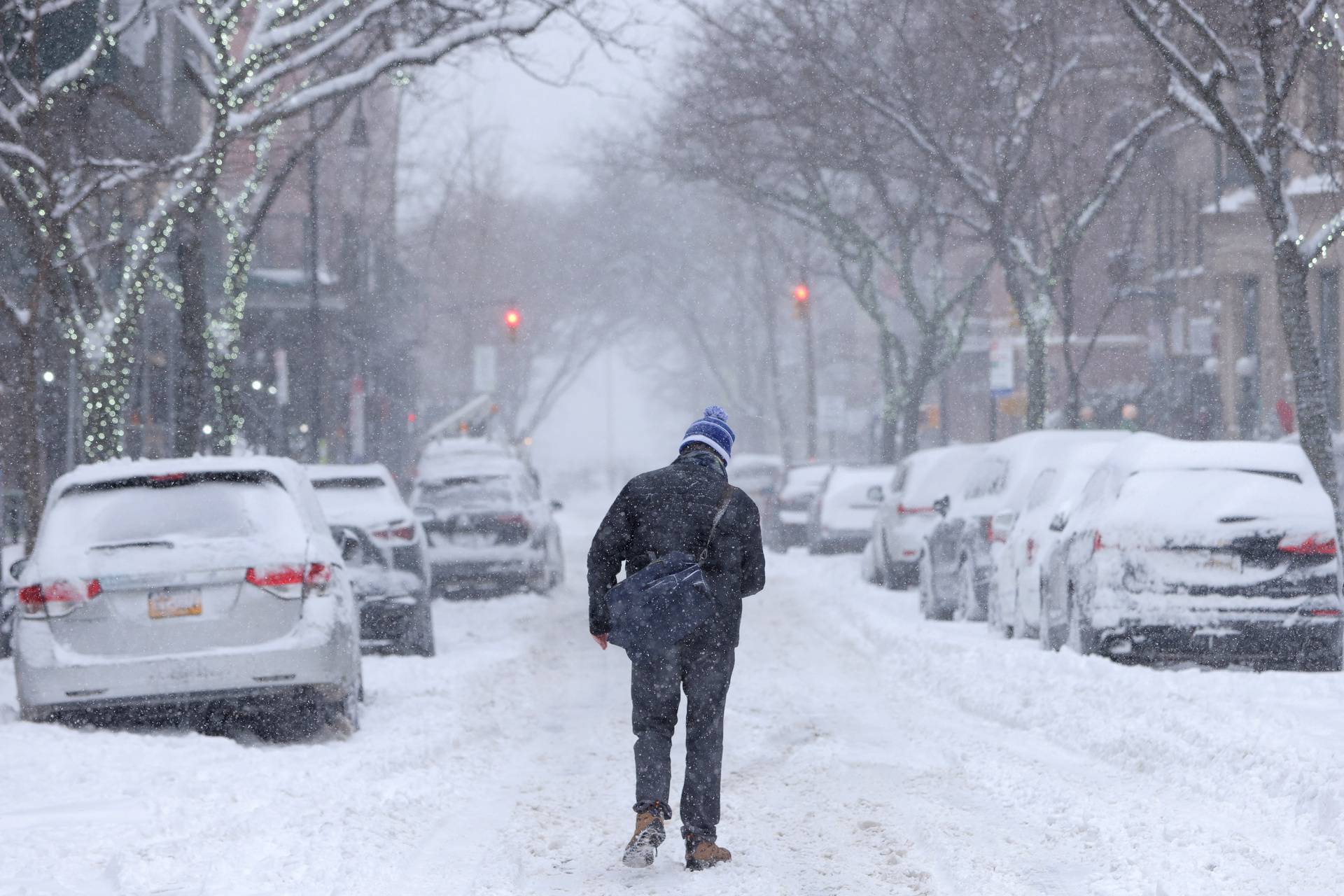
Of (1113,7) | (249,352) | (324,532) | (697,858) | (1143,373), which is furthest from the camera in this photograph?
(1143,373)

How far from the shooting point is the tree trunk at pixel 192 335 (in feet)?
71.1

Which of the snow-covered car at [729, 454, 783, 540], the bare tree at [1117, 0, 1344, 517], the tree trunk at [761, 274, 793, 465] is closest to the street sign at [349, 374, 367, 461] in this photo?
the snow-covered car at [729, 454, 783, 540]

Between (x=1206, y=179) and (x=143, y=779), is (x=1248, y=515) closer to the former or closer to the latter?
(x=143, y=779)

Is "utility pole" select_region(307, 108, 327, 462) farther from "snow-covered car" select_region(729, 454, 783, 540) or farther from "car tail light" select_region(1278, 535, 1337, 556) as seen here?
"car tail light" select_region(1278, 535, 1337, 556)

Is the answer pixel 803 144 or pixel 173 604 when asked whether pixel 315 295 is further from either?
pixel 173 604

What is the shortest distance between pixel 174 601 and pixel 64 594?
0.59m

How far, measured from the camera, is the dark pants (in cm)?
737

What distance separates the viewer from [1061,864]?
7.36 metres

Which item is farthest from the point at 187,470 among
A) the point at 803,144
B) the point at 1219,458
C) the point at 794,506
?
the point at 794,506

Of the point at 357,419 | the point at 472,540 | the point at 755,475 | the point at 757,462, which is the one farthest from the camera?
the point at 757,462

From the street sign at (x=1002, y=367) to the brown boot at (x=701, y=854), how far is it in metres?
23.3

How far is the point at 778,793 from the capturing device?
30.4 ft

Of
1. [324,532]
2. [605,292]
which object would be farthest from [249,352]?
[324,532]

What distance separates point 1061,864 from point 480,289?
63305mm
